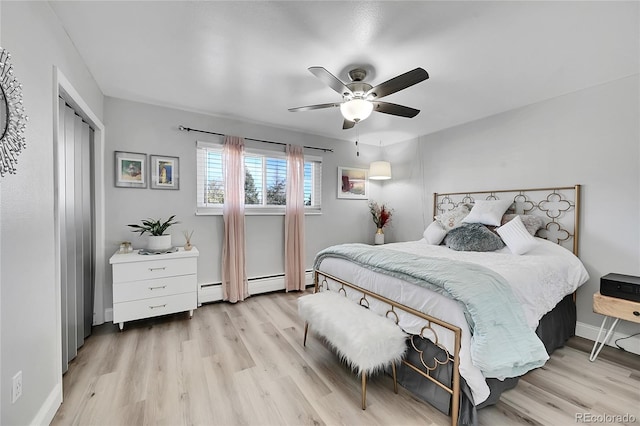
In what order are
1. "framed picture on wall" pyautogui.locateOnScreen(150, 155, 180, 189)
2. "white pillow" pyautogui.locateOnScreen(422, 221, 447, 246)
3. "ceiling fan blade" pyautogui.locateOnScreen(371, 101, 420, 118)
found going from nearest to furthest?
"ceiling fan blade" pyautogui.locateOnScreen(371, 101, 420, 118) → "framed picture on wall" pyautogui.locateOnScreen(150, 155, 180, 189) → "white pillow" pyautogui.locateOnScreen(422, 221, 447, 246)

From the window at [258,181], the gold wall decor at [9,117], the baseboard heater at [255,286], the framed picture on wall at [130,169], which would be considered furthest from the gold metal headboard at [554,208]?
the framed picture on wall at [130,169]

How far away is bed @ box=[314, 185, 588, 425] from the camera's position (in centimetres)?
145

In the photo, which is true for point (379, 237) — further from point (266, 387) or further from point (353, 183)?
point (266, 387)

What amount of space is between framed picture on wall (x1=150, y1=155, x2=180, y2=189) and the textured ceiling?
688 mm

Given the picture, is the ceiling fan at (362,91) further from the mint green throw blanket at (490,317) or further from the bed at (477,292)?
the mint green throw blanket at (490,317)

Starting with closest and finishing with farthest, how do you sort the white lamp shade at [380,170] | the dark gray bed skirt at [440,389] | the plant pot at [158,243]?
the dark gray bed skirt at [440,389] < the plant pot at [158,243] < the white lamp shade at [380,170]

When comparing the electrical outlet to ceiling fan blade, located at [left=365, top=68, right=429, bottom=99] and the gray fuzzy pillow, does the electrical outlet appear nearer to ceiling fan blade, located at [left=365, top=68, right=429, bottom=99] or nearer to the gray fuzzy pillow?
ceiling fan blade, located at [left=365, top=68, right=429, bottom=99]

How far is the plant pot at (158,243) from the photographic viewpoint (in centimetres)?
291

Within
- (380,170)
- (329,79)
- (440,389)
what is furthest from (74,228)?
(380,170)

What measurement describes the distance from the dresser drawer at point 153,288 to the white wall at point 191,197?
494 millimetres

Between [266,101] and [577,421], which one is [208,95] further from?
[577,421]

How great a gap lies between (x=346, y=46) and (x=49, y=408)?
9.91ft

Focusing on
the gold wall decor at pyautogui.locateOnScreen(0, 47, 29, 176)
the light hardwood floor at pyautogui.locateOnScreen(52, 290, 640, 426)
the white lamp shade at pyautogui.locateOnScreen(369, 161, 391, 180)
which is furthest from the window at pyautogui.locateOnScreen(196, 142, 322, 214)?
the gold wall decor at pyautogui.locateOnScreen(0, 47, 29, 176)

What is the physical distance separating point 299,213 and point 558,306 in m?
3.14
